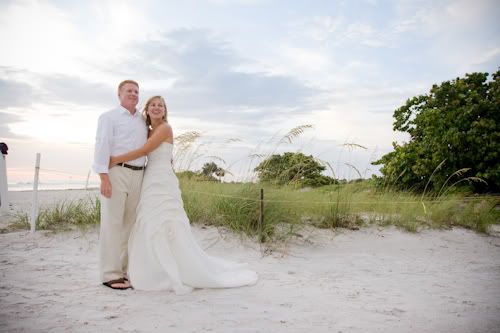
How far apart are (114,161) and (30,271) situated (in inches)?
75.7

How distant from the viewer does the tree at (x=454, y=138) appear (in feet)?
36.3

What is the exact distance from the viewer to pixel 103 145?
12.6 ft

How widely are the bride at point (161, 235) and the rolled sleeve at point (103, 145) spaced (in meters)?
0.11

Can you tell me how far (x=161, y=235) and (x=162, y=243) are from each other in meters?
0.08

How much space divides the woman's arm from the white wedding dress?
9 centimetres

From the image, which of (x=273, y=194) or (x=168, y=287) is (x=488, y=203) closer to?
(x=273, y=194)

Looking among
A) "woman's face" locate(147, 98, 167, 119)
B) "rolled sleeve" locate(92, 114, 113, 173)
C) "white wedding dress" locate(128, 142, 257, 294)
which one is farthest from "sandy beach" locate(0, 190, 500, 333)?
"woman's face" locate(147, 98, 167, 119)

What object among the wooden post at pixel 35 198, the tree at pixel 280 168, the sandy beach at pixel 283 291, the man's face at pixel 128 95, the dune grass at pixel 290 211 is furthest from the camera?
the tree at pixel 280 168

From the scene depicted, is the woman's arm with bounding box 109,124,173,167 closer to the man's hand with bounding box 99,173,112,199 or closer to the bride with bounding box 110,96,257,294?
the bride with bounding box 110,96,257,294

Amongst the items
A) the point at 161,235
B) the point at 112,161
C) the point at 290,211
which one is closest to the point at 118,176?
the point at 112,161

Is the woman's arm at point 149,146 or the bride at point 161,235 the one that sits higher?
the woman's arm at point 149,146

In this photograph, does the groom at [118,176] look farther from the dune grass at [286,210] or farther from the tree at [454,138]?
the tree at [454,138]

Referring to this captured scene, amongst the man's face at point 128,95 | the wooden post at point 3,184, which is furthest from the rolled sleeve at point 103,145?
the wooden post at point 3,184

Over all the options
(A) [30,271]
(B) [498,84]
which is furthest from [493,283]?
(B) [498,84]
